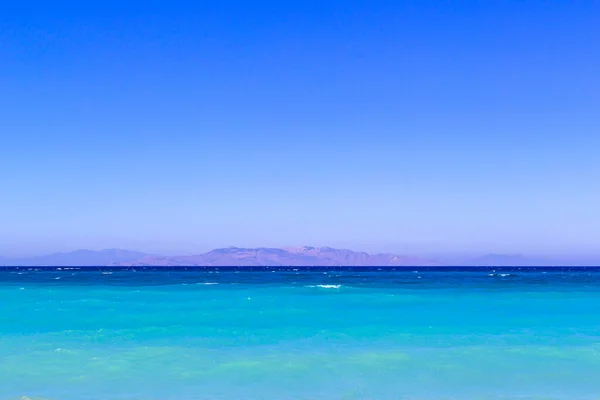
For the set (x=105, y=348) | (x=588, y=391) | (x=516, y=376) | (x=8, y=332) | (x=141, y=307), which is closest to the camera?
(x=588, y=391)

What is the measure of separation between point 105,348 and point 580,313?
1559 cm

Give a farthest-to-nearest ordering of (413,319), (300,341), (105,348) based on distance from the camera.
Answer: (413,319) < (300,341) < (105,348)

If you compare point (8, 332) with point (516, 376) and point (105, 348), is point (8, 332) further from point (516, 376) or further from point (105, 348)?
point (516, 376)

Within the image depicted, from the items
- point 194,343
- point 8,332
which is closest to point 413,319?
point 194,343

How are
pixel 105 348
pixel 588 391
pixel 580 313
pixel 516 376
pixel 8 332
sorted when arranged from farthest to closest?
pixel 580 313 < pixel 8 332 < pixel 105 348 < pixel 516 376 < pixel 588 391

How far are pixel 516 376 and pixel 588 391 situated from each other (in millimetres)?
1235

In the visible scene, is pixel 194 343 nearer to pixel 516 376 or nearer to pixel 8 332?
pixel 8 332

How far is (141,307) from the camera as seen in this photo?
22.4 metres

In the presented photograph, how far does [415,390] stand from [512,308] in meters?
13.9

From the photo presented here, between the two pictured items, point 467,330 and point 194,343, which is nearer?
A: point 194,343

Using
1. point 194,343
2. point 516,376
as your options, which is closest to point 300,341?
point 194,343

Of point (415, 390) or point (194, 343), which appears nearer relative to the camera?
point (415, 390)

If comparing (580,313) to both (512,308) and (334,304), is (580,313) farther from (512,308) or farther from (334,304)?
(334,304)

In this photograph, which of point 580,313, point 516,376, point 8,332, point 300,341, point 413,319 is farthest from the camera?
point 580,313
